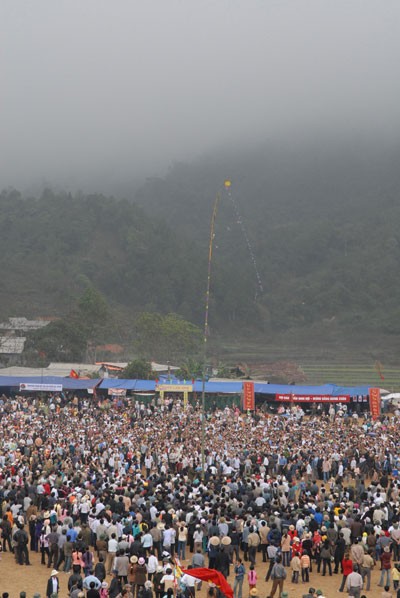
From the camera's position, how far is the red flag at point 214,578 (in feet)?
46.3

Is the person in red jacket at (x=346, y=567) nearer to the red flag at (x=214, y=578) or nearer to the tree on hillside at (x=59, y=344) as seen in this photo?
the red flag at (x=214, y=578)

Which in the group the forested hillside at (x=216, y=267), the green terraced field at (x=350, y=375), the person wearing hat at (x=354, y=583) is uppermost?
the forested hillside at (x=216, y=267)

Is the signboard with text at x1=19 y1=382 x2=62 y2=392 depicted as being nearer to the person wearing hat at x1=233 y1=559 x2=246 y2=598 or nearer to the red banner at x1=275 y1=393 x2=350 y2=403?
the red banner at x1=275 y1=393 x2=350 y2=403

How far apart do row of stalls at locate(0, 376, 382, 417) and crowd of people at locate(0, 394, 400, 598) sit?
8034 mm

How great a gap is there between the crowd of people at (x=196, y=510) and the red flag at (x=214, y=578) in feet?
0.63

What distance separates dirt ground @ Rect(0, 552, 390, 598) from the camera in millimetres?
15977

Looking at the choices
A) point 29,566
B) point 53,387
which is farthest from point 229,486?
point 53,387

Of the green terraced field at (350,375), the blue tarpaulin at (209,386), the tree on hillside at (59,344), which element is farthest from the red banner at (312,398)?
the tree on hillside at (59,344)

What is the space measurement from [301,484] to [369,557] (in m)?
7.48

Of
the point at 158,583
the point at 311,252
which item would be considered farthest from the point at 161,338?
the point at 311,252

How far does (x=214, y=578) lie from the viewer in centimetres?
1422

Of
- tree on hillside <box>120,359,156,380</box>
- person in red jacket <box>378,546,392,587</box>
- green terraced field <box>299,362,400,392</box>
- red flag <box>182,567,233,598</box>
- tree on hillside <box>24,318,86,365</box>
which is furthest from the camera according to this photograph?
green terraced field <box>299,362,400,392</box>

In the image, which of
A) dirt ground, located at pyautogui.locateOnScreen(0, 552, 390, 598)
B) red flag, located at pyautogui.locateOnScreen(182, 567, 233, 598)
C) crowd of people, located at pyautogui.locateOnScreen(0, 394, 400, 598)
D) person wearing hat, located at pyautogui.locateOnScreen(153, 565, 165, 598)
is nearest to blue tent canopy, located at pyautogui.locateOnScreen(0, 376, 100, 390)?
crowd of people, located at pyautogui.locateOnScreen(0, 394, 400, 598)

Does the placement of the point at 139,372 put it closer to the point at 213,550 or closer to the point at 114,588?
the point at 213,550
